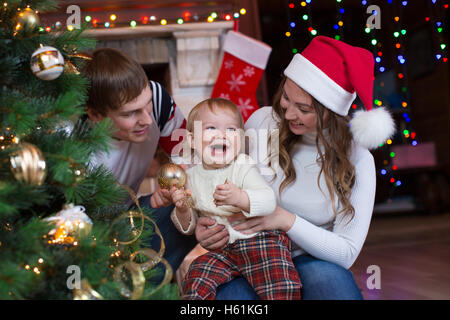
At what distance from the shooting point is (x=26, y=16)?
40.6 inches

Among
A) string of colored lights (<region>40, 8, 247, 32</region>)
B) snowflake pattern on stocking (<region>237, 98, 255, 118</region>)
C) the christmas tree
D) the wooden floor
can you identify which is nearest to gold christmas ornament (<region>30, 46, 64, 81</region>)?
the christmas tree

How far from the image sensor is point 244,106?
286cm

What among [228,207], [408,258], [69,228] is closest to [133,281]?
[69,228]

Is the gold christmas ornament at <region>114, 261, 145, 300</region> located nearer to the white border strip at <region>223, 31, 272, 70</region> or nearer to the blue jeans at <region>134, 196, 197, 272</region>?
the blue jeans at <region>134, 196, 197, 272</region>

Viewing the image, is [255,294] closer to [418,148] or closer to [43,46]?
[43,46]

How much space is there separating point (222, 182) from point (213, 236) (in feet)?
Result: 0.48

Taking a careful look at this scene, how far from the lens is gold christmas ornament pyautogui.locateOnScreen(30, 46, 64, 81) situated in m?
1.00

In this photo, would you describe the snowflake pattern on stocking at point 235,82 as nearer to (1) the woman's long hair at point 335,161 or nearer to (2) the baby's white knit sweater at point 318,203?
(2) the baby's white knit sweater at point 318,203

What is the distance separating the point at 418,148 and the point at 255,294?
4126 mm

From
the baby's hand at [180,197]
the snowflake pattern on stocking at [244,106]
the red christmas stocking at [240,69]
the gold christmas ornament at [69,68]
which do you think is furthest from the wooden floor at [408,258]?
the gold christmas ornament at [69,68]

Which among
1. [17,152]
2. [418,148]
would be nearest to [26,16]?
[17,152]

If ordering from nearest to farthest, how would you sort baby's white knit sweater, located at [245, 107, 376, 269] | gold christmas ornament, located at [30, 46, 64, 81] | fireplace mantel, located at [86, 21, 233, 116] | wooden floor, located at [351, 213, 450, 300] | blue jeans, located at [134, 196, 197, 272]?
gold christmas ornament, located at [30, 46, 64, 81]
baby's white knit sweater, located at [245, 107, 376, 269]
blue jeans, located at [134, 196, 197, 272]
wooden floor, located at [351, 213, 450, 300]
fireplace mantel, located at [86, 21, 233, 116]

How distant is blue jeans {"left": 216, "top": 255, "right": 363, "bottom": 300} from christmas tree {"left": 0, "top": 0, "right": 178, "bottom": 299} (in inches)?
9.7

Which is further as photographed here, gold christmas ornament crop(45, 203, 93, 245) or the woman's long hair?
the woman's long hair
